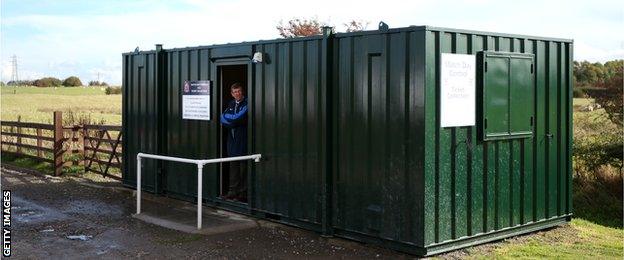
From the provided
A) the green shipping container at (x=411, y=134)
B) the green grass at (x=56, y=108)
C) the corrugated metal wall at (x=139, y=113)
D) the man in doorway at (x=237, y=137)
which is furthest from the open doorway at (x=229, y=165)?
the green grass at (x=56, y=108)

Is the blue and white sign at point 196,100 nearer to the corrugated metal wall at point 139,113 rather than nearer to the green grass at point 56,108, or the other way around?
the corrugated metal wall at point 139,113

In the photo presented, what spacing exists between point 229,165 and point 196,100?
1138 mm

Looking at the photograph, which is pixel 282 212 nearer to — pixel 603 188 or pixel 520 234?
pixel 520 234

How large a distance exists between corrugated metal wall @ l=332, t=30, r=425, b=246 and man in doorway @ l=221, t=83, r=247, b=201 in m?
2.10

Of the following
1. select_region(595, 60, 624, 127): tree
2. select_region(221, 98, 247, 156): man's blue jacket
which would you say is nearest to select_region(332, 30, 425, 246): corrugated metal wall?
select_region(221, 98, 247, 156): man's blue jacket

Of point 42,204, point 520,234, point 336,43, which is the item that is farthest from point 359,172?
point 42,204

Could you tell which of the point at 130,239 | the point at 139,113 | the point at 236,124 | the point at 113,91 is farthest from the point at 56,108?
the point at 130,239

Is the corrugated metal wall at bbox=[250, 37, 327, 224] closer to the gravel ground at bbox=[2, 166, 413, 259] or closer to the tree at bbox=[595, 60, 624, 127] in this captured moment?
the gravel ground at bbox=[2, 166, 413, 259]

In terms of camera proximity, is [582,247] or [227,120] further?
[227,120]

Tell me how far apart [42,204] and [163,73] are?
9.55 ft

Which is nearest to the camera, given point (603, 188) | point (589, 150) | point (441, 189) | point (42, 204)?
point (441, 189)

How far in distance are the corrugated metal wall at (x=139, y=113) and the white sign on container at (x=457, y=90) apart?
5.95m

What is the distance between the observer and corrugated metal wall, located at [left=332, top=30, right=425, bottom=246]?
746 cm

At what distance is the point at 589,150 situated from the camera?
1325cm
